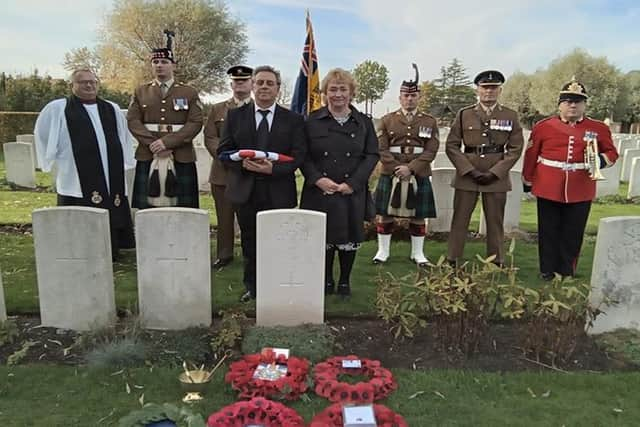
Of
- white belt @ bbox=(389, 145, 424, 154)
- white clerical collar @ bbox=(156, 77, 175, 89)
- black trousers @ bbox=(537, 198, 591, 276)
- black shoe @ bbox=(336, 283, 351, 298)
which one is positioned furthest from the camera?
white belt @ bbox=(389, 145, 424, 154)

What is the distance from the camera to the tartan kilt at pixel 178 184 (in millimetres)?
5420

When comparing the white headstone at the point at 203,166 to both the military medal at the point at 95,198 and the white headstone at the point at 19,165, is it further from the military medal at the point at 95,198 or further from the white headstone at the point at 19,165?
the military medal at the point at 95,198

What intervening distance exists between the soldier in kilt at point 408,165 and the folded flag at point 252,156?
6.35 feet

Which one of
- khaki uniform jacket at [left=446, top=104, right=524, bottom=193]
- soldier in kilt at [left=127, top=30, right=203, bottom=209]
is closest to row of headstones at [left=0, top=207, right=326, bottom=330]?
soldier in kilt at [left=127, top=30, right=203, bottom=209]

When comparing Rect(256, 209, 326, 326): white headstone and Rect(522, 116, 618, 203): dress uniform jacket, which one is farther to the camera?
Rect(522, 116, 618, 203): dress uniform jacket

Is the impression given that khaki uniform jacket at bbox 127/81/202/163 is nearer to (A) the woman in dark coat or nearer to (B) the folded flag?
(B) the folded flag

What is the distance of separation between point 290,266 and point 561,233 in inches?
115

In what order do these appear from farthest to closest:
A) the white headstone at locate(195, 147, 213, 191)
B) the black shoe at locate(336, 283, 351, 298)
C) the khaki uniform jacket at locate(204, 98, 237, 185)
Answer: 1. the white headstone at locate(195, 147, 213, 191)
2. the khaki uniform jacket at locate(204, 98, 237, 185)
3. the black shoe at locate(336, 283, 351, 298)

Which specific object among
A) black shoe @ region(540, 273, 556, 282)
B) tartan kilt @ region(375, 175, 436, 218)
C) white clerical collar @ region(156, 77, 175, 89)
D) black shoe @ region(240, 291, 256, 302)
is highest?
white clerical collar @ region(156, 77, 175, 89)

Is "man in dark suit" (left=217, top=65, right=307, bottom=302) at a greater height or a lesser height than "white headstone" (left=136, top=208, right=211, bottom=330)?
greater

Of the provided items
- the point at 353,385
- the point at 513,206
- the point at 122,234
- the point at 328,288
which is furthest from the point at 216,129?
the point at 513,206

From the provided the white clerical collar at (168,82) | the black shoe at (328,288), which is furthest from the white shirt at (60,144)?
the black shoe at (328,288)

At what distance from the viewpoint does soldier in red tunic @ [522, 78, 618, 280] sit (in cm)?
501

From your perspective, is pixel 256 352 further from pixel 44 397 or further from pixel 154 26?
pixel 154 26
